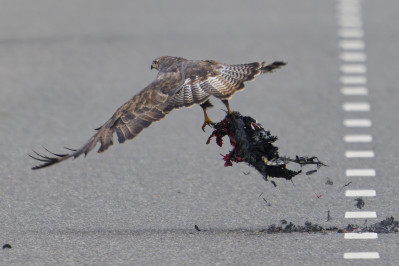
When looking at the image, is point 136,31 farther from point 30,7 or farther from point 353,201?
point 353,201

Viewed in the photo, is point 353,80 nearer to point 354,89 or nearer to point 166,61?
point 354,89

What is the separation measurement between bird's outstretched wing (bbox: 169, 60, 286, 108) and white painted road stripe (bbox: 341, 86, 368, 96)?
509cm

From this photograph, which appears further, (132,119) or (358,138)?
(358,138)

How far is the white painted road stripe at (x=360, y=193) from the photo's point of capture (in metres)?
8.79

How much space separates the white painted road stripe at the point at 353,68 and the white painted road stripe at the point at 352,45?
1.22 metres

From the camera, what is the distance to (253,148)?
7.77m

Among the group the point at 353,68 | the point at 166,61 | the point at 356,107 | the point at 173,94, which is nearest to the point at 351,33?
the point at 353,68

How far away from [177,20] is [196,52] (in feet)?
9.18

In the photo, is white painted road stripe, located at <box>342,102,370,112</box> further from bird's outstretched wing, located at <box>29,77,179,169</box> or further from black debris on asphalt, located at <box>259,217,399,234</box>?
bird's outstretched wing, located at <box>29,77,179,169</box>

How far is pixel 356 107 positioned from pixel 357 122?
697 millimetres

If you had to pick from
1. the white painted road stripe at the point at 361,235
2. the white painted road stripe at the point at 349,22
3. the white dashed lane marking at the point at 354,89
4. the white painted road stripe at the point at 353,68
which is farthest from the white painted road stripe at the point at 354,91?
the white painted road stripe at the point at 361,235

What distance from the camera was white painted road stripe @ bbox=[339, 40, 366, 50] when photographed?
15852 millimetres

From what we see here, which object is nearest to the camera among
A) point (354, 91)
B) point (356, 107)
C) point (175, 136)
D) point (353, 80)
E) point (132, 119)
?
point (132, 119)

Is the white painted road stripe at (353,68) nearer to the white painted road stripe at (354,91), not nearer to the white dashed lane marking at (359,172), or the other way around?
the white painted road stripe at (354,91)
